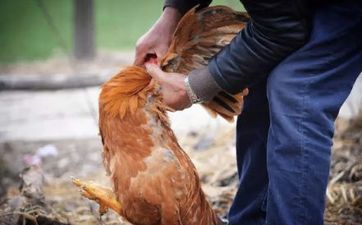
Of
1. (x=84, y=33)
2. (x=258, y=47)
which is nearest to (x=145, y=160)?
(x=258, y=47)

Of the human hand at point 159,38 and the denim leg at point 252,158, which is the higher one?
the human hand at point 159,38

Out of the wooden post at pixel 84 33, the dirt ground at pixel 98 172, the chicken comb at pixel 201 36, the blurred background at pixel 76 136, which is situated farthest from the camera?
the wooden post at pixel 84 33

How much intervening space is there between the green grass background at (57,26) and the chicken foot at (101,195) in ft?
31.1

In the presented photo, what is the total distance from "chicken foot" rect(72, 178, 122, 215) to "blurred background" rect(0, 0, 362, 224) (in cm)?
49

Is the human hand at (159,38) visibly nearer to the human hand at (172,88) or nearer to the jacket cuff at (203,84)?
the human hand at (172,88)

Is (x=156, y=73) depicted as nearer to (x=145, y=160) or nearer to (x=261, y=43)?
(x=145, y=160)

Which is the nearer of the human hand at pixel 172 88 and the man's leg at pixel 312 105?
the man's leg at pixel 312 105

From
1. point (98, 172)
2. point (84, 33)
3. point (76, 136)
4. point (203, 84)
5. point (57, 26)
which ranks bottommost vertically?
point (57, 26)

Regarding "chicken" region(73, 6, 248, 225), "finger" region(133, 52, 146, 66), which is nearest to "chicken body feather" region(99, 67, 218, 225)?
"chicken" region(73, 6, 248, 225)

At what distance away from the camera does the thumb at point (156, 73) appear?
2.52 m

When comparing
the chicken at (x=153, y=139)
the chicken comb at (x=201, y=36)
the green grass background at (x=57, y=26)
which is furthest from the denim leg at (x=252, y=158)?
the green grass background at (x=57, y=26)

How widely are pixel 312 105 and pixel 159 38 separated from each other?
3.19 ft

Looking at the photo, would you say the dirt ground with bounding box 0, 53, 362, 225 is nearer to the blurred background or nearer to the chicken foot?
the blurred background

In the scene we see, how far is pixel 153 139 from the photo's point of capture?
262cm
